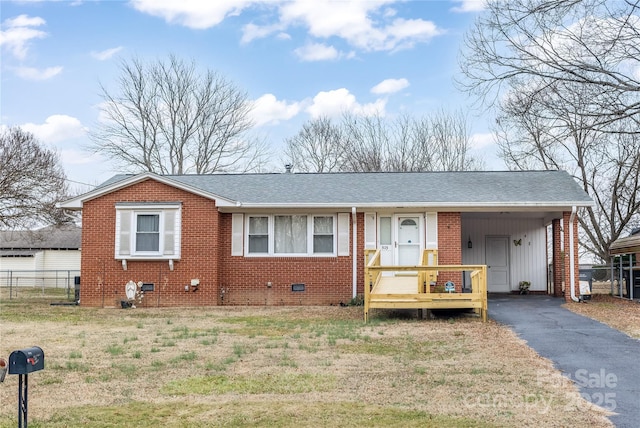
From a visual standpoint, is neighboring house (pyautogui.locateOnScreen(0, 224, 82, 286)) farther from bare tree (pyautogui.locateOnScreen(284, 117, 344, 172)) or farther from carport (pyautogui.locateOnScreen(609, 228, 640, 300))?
carport (pyautogui.locateOnScreen(609, 228, 640, 300))

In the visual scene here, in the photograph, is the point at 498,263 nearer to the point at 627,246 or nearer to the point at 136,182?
the point at 627,246

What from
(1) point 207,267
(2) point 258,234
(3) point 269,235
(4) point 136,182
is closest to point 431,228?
(3) point 269,235

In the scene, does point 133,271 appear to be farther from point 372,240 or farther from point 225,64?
point 225,64

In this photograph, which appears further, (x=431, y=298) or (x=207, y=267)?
(x=207, y=267)

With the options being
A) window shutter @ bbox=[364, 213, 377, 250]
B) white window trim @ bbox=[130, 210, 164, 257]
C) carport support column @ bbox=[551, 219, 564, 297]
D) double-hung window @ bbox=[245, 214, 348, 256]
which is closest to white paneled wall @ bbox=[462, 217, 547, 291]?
carport support column @ bbox=[551, 219, 564, 297]

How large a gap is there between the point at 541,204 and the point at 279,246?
289 inches

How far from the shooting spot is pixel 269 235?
1884 centimetres

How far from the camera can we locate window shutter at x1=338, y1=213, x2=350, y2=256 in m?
18.6

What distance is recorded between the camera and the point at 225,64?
37.0 m

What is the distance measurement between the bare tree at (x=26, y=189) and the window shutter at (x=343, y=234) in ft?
37.8

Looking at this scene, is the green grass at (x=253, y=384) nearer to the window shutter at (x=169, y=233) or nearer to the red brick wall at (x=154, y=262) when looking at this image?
the red brick wall at (x=154, y=262)

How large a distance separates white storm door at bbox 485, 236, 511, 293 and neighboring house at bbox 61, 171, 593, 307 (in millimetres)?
1957

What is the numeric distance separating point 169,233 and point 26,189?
30.0 feet

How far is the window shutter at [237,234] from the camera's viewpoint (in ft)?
61.6
